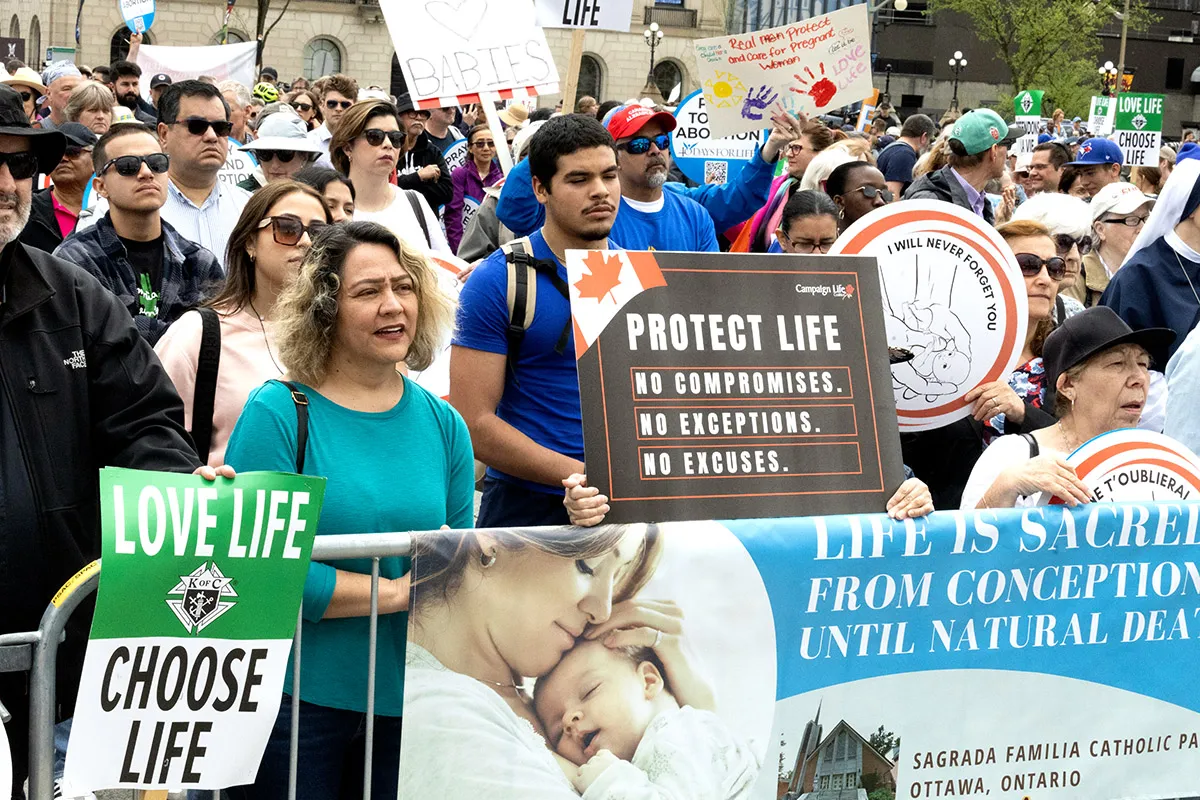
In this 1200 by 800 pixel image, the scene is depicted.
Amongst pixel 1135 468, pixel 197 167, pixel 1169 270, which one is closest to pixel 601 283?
pixel 1135 468

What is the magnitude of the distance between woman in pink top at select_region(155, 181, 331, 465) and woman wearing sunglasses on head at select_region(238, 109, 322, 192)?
3015 mm

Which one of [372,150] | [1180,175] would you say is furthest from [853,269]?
[372,150]

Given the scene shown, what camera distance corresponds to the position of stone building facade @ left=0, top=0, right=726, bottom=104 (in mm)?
67500

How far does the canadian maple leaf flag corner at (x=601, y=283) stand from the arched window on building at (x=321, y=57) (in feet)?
233

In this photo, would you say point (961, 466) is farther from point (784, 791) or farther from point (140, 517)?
point (140, 517)

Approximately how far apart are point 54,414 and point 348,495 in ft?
2.28

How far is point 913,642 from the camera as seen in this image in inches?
138

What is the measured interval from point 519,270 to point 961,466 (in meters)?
1.67

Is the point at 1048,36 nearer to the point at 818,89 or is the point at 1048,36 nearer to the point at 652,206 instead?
the point at 818,89

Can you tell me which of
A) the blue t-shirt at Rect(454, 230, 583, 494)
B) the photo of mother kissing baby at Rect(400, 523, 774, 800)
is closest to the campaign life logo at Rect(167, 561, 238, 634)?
the photo of mother kissing baby at Rect(400, 523, 774, 800)

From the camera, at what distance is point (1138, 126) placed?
15.5 meters

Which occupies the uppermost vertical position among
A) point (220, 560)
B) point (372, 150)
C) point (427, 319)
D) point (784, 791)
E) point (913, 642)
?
point (372, 150)

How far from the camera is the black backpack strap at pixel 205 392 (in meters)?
4.18

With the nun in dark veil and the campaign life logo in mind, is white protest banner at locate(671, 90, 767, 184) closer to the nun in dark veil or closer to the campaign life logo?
the nun in dark veil
